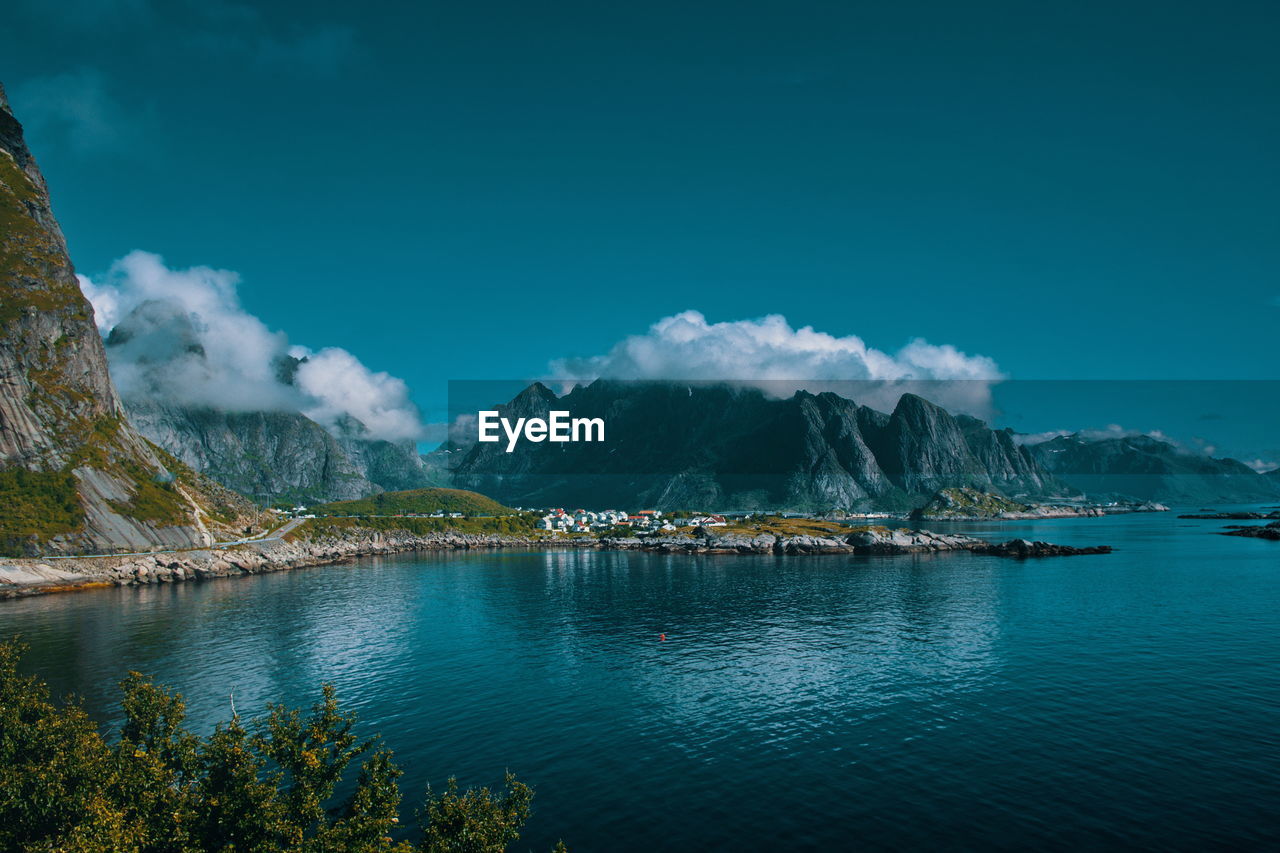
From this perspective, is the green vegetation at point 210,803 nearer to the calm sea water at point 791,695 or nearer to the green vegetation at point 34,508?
the calm sea water at point 791,695

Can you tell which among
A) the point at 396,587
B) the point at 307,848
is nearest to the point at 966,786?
the point at 307,848

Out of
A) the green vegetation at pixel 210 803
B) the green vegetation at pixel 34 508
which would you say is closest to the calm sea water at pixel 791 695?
the green vegetation at pixel 210 803

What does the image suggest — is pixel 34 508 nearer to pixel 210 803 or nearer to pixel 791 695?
pixel 210 803

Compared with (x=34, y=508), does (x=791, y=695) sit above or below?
below

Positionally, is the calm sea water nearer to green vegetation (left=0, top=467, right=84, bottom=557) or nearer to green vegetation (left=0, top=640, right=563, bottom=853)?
green vegetation (left=0, top=640, right=563, bottom=853)

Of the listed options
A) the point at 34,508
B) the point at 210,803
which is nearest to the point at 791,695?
the point at 210,803
